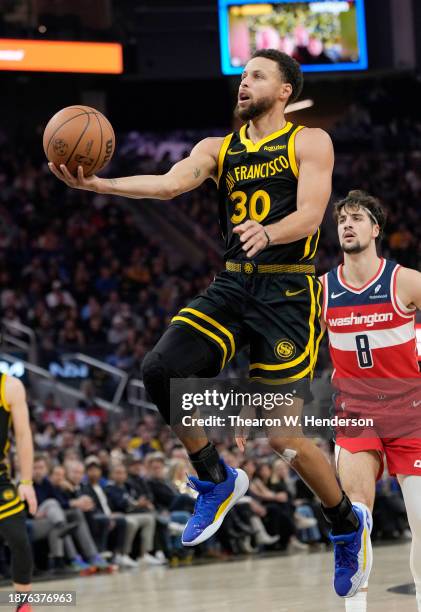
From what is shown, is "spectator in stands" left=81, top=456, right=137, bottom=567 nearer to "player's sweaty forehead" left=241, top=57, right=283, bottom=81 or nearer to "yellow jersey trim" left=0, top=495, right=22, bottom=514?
"yellow jersey trim" left=0, top=495, right=22, bottom=514

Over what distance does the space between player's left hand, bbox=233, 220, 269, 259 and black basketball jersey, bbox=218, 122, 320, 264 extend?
1.70ft

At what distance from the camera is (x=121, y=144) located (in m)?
28.7

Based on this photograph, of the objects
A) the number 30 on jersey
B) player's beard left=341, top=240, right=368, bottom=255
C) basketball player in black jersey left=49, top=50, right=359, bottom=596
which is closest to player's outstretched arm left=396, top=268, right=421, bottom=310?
player's beard left=341, top=240, right=368, bottom=255

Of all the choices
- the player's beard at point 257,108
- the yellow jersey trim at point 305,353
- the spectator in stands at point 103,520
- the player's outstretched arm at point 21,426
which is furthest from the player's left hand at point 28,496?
the spectator in stands at point 103,520

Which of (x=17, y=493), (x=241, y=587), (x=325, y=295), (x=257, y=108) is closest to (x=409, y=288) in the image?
(x=325, y=295)

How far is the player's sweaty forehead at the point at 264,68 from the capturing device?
18.6ft

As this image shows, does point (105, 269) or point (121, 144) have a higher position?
point (121, 144)

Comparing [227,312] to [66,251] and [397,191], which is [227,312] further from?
[397,191]

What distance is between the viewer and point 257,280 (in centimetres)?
561

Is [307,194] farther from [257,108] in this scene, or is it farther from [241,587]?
[241,587]

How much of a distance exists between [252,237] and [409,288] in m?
1.92

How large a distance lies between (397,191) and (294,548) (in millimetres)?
14129

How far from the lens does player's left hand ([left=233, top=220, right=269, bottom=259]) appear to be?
197 inches

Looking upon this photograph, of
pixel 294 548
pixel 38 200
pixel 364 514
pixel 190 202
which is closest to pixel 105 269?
pixel 38 200
